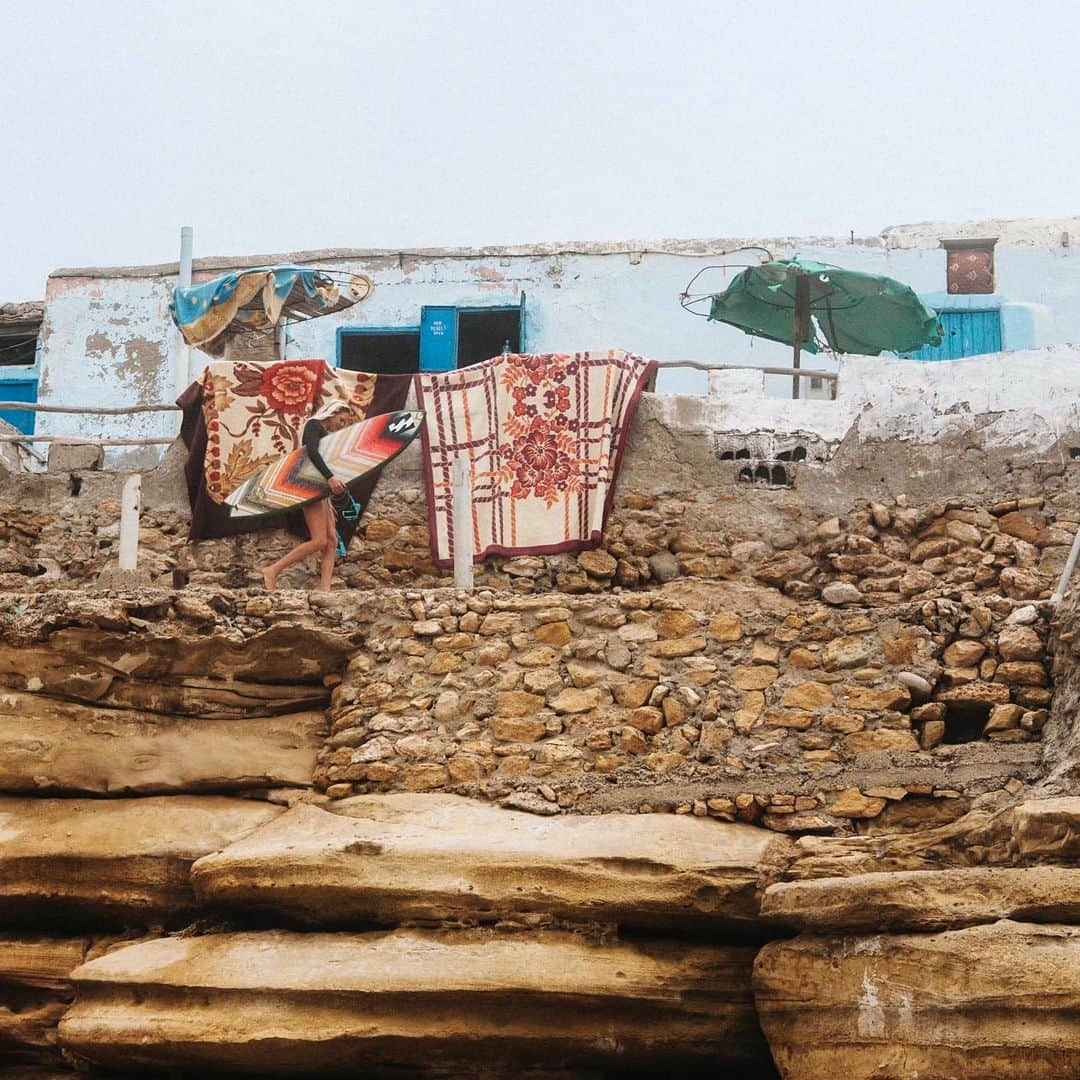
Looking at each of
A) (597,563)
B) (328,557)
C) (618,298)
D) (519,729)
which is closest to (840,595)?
(597,563)

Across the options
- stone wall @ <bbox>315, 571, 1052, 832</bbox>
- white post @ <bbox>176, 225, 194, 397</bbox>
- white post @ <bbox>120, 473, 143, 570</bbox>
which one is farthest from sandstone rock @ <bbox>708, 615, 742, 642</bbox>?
white post @ <bbox>176, 225, 194, 397</bbox>

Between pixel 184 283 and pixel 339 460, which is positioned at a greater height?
pixel 184 283

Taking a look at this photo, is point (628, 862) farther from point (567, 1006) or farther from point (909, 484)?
point (909, 484)

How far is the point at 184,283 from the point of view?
18.3 m

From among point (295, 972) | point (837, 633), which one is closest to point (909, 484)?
point (837, 633)

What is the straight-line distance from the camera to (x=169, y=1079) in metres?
8.82

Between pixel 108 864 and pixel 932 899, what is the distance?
4.19 meters

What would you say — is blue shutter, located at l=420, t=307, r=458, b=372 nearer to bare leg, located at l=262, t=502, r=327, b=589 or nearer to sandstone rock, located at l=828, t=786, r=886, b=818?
bare leg, located at l=262, t=502, r=327, b=589

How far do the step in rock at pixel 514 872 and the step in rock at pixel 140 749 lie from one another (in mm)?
924

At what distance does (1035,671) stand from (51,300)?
12487 millimetres

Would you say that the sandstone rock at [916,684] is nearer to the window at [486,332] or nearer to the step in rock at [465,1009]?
the step in rock at [465,1009]

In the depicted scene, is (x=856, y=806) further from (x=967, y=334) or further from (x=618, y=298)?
(x=618, y=298)

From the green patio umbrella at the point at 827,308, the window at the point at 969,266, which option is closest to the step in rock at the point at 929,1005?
the green patio umbrella at the point at 827,308

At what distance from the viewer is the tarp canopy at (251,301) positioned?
1439 centimetres
